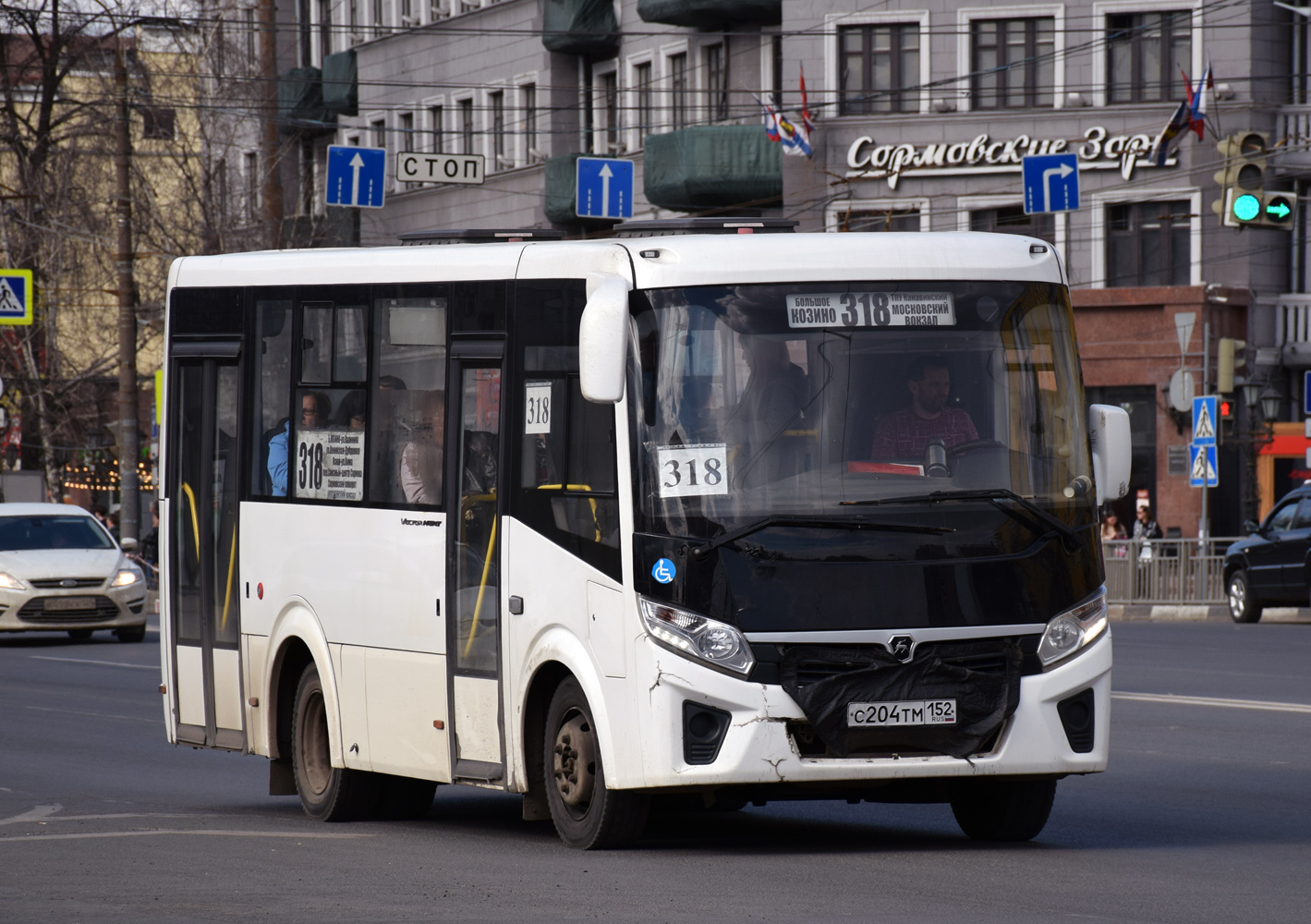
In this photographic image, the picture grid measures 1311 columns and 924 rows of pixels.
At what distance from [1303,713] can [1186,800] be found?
535cm

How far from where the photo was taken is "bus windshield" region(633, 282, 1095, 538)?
9.84m

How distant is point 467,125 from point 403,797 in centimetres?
4334

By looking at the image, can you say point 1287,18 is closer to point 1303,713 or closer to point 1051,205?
point 1051,205

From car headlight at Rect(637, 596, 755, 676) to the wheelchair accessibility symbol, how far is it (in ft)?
0.43

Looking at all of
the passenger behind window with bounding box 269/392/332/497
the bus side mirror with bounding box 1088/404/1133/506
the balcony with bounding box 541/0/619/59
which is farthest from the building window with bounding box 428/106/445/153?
the bus side mirror with bounding box 1088/404/1133/506

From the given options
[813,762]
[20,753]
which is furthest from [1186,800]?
[20,753]

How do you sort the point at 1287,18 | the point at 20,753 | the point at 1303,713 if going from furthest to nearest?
1. the point at 1287,18
2. the point at 1303,713
3. the point at 20,753

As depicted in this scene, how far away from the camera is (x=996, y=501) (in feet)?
32.7

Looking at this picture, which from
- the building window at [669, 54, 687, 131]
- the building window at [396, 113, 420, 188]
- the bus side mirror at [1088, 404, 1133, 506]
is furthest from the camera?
the building window at [396, 113, 420, 188]

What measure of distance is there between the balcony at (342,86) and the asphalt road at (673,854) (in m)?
42.8

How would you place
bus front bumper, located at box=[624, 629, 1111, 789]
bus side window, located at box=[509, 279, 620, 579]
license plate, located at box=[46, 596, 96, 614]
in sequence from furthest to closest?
license plate, located at box=[46, 596, 96, 614], bus side window, located at box=[509, 279, 620, 579], bus front bumper, located at box=[624, 629, 1111, 789]

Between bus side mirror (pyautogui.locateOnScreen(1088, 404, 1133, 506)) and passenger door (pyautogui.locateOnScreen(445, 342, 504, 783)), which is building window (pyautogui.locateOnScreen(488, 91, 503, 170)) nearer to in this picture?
passenger door (pyautogui.locateOnScreen(445, 342, 504, 783))

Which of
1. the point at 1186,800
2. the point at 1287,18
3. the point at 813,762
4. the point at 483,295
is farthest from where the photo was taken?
the point at 1287,18

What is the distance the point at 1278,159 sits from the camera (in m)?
43.6
